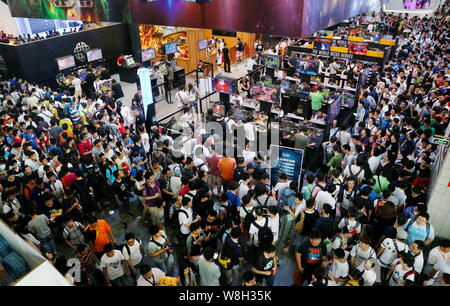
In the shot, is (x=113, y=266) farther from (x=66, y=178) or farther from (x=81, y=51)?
(x=81, y=51)

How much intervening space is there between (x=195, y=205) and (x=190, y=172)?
1.00 metres

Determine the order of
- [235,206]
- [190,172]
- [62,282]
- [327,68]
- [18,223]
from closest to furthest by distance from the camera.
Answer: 1. [62,282]
2. [18,223]
3. [235,206]
4. [190,172]
5. [327,68]

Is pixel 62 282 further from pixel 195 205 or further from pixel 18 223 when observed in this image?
pixel 18 223

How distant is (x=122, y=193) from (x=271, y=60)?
860 cm

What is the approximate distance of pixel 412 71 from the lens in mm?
11758

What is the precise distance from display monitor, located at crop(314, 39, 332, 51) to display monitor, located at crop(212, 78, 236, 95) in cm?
578

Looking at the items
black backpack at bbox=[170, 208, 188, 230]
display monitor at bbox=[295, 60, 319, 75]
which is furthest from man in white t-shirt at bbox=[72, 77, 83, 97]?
black backpack at bbox=[170, 208, 188, 230]

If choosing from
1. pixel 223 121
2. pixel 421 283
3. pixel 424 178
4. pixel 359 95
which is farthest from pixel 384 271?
pixel 359 95

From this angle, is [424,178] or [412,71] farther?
[412,71]

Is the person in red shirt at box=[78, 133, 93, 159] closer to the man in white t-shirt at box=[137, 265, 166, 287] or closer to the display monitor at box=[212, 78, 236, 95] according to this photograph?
the man in white t-shirt at box=[137, 265, 166, 287]

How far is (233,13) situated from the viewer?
19.0 ft

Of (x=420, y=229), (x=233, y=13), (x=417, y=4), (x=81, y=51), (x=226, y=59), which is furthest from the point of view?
(x=226, y=59)

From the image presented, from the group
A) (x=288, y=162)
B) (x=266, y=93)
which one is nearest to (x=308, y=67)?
(x=266, y=93)

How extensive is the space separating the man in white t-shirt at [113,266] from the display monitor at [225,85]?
690cm
